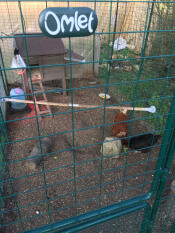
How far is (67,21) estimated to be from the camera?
810 millimetres

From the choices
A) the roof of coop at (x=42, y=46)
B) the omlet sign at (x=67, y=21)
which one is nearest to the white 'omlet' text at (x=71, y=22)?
the omlet sign at (x=67, y=21)

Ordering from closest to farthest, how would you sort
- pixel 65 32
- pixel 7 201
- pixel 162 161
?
pixel 65 32 < pixel 162 161 < pixel 7 201

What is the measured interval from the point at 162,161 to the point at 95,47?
501cm

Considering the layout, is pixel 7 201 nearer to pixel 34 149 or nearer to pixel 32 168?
pixel 32 168

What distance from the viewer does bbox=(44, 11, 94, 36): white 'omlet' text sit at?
2.59 feet

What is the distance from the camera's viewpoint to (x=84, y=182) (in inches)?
110

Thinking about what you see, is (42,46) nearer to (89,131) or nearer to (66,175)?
(89,131)

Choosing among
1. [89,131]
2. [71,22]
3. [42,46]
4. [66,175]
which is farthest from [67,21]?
[42,46]

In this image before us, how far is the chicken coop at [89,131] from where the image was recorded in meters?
1.21

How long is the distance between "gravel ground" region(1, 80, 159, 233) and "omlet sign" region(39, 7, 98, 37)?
0.96 m

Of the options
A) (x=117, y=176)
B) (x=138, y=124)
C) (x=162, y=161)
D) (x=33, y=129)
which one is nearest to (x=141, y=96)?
(x=138, y=124)

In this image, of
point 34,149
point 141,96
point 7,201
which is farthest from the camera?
point 141,96

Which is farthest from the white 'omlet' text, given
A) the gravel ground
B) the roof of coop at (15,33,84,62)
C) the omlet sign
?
the roof of coop at (15,33,84,62)

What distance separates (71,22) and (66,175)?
96.4 inches
